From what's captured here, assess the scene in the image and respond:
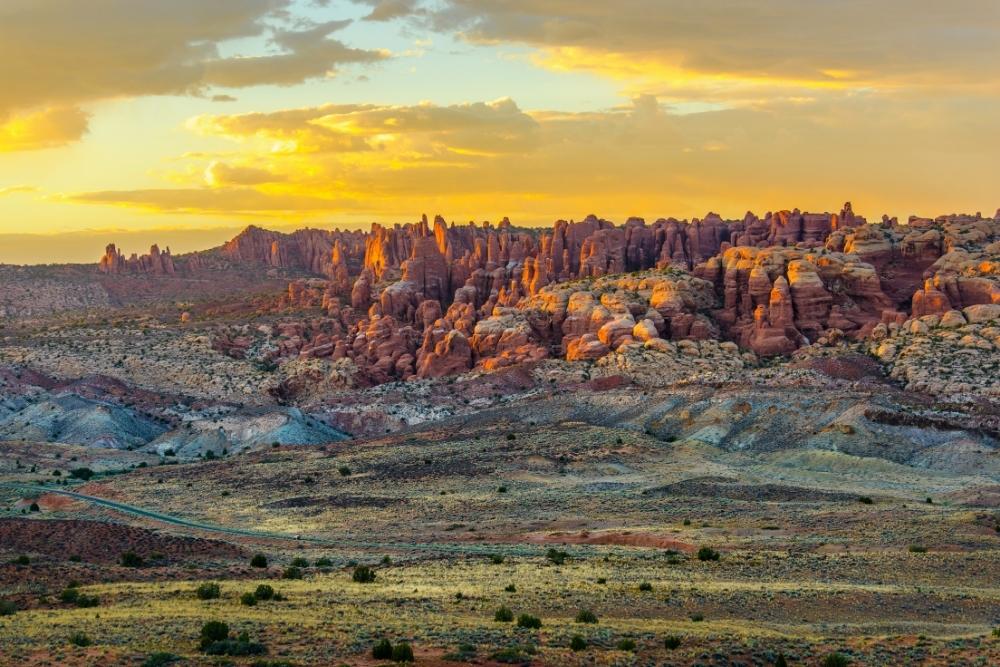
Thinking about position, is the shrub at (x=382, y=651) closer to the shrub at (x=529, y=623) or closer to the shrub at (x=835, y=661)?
the shrub at (x=529, y=623)

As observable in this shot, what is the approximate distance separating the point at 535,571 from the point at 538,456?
4922 cm

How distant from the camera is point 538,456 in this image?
97.4 m

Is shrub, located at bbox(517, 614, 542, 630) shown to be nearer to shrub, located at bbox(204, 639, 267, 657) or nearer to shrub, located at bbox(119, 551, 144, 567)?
shrub, located at bbox(204, 639, 267, 657)

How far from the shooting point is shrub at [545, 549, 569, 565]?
51.3m

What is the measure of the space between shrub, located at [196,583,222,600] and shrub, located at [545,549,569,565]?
Result: 15716 mm

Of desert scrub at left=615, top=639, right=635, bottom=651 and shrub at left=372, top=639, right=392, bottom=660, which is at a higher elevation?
shrub at left=372, top=639, right=392, bottom=660

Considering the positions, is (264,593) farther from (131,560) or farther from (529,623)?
(131,560)

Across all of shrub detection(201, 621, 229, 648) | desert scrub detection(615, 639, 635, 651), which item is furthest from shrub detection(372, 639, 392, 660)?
desert scrub detection(615, 639, 635, 651)

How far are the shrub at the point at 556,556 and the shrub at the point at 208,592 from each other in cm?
1572

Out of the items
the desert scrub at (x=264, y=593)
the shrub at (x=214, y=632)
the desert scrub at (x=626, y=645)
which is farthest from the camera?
the desert scrub at (x=264, y=593)

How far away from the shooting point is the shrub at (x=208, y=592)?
40062 mm

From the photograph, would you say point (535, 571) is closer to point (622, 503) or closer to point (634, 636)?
point (634, 636)

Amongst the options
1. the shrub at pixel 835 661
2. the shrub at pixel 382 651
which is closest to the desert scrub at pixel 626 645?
the shrub at pixel 835 661

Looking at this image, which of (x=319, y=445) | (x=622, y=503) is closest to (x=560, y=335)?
(x=319, y=445)
